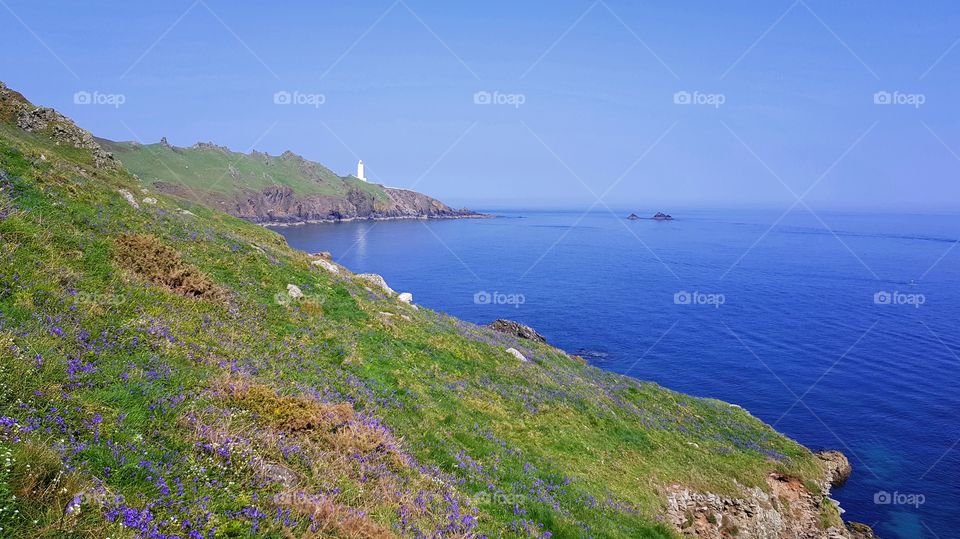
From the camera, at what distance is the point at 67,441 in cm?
612

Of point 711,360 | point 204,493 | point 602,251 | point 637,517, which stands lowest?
point 637,517

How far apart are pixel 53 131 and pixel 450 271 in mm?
84883

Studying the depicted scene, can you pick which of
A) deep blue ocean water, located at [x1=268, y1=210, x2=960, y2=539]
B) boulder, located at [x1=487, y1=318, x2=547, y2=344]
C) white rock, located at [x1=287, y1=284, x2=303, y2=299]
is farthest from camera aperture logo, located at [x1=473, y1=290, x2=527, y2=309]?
white rock, located at [x1=287, y1=284, x2=303, y2=299]

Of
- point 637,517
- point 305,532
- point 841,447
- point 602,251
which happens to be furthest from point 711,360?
point 602,251

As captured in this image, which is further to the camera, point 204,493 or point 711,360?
point 711,360

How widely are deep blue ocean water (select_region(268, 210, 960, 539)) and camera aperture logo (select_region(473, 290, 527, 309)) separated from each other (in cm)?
35

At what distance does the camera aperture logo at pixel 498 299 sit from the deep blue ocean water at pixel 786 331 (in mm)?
350

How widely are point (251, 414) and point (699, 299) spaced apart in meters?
93.3

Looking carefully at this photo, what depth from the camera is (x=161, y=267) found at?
14797 millimetres

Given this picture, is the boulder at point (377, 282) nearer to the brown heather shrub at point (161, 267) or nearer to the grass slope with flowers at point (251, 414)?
the grass slope with flowers at point (251, 414)

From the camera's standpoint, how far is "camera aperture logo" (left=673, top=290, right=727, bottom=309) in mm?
88206

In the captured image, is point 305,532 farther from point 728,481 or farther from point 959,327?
point 959,327

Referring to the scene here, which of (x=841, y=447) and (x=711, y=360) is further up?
(x=711, y=360)

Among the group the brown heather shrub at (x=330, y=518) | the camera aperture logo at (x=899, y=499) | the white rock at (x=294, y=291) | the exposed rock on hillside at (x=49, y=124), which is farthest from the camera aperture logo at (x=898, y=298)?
the exposed rock on hillside at (x=49, y=124)
